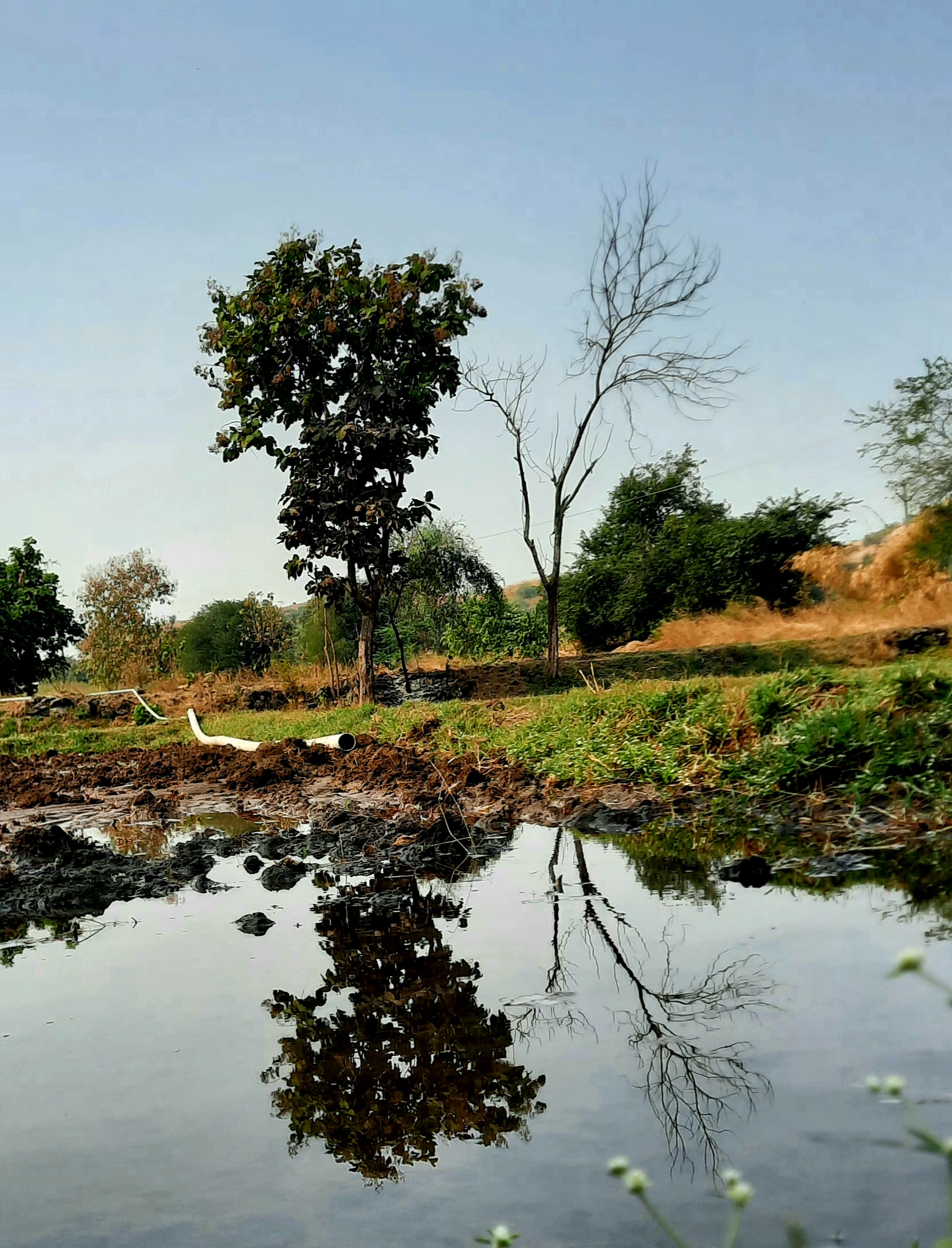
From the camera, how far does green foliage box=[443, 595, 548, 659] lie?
3412 cm

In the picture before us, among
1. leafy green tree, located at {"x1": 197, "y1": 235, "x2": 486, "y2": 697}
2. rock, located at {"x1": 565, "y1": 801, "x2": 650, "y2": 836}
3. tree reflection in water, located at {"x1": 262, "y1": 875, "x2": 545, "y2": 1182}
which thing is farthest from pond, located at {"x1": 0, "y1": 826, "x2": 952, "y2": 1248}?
leafy green tree, located at {"x1": 197, "y1": 235, "x2": 486, "y2": 697}

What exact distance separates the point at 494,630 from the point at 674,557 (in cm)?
Result: 811

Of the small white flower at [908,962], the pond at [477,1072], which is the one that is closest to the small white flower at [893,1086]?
the small white flower at [908,962]

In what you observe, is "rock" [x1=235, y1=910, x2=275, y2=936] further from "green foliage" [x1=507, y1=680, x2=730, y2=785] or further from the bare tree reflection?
"green foliage" [x1=507, y1=680, x2=730, y2=785]

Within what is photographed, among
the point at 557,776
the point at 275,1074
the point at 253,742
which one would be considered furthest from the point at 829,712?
the point at 253,742

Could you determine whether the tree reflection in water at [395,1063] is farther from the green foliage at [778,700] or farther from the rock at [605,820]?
the green foliage at [778,700]

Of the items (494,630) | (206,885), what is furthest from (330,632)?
(206,885)

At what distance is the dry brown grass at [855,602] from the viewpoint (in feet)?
73.5

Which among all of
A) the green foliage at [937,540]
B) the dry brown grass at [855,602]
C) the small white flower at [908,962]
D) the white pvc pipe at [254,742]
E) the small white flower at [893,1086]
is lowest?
the white pvc pipe at [254,742]

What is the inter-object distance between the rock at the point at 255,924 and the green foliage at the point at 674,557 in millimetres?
21636

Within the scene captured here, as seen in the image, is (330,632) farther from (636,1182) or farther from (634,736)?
(636,1182)

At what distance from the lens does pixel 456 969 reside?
183 inches

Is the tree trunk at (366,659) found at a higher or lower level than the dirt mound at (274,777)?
higher

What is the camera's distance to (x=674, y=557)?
104 feet
